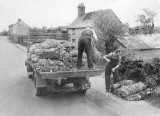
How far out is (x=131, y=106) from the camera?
7805mm

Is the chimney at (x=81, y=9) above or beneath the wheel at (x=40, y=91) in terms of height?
above

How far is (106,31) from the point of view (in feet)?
68.7

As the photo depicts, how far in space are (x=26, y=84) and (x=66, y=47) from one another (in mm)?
2986

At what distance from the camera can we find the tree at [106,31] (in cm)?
2073

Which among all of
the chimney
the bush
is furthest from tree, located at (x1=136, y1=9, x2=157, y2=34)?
the bush

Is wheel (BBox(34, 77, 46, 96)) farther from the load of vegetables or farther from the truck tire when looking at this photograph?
the load of vegetables

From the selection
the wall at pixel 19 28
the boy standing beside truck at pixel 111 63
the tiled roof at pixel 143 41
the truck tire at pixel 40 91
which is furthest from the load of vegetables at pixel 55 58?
the wall at pixel 19 28

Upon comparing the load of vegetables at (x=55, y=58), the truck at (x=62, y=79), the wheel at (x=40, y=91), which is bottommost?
the wheel at (x=40, y=91)

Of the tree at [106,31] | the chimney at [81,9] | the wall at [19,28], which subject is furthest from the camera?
the wall at [19,28]

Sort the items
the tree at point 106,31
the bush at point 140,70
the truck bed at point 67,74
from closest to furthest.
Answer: the truck bed at point 67,74, the bush at point 140,70, the tree at point 106,31

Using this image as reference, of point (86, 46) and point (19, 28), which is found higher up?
point (19, 28)

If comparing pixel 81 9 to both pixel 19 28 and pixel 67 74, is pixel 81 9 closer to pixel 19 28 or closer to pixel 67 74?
pixel 19 28

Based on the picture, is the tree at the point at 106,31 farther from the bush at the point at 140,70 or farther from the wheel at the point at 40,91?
the wheel at the point at 40,91

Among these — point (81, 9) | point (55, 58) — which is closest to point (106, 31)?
point (55, 58)
